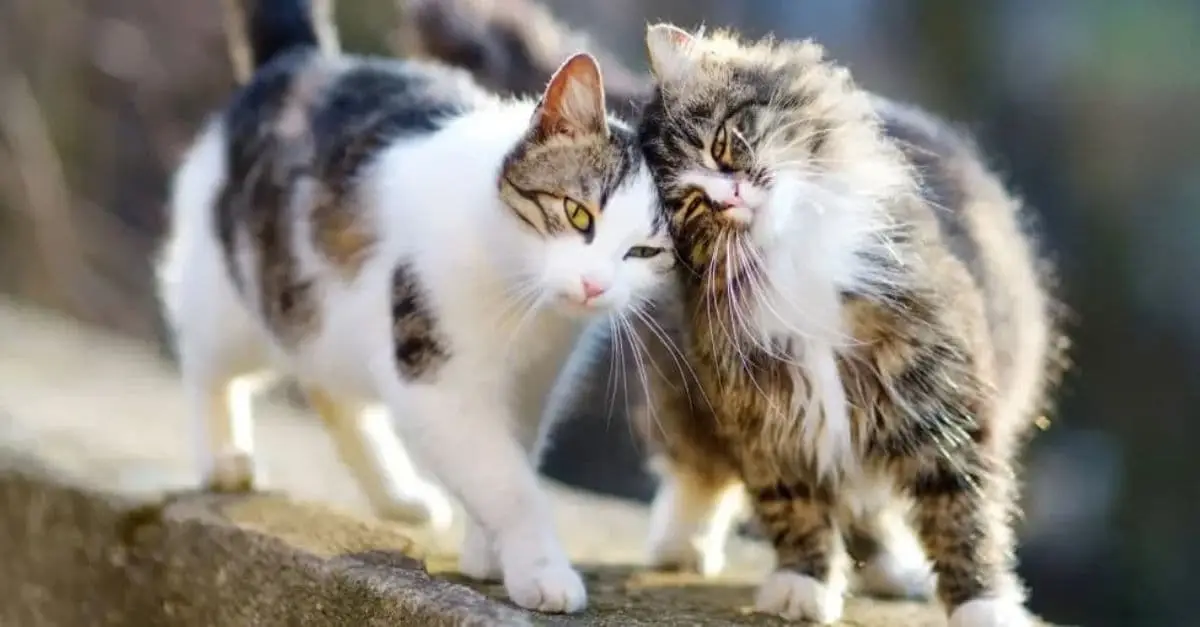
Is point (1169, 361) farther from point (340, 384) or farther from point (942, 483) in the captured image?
point (340, 384)

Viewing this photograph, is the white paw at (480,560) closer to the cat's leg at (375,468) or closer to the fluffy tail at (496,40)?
the cat's leg at (375,468)

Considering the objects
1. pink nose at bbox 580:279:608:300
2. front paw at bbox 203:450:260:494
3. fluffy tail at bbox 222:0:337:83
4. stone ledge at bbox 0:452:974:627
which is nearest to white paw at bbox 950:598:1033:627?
stone ledge at bbox 0:452:974:627

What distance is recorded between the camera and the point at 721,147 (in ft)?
3.03

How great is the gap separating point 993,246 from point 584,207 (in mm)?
447

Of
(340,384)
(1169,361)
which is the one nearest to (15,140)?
(340,384)

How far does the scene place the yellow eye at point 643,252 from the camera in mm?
942

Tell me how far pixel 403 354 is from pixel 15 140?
183 centimetres

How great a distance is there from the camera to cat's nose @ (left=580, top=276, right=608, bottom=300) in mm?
908

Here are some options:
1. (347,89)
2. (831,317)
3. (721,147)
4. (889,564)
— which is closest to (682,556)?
(889,564)

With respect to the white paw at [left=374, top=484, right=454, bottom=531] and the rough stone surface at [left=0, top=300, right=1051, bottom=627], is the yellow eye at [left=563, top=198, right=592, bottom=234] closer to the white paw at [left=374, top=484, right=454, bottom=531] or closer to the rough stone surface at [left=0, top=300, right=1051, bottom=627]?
the rough stone surface at [left=0, top=300, right=1051, bottom=627]

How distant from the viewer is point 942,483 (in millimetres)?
1003

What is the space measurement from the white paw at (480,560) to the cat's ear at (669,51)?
0.49m

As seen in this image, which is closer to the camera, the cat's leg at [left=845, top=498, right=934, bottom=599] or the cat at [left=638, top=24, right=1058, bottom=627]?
the cat at [left=638, top=24, right=1058, bottom=627]

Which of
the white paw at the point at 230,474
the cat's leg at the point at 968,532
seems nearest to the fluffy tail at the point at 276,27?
the white paw at the point at 230,474
